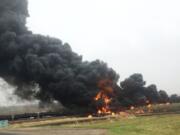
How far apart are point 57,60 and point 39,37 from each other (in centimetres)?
755

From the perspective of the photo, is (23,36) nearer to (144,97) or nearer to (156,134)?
(144,97)

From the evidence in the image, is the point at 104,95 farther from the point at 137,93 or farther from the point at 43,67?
the point at 43,67

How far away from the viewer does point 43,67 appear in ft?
256

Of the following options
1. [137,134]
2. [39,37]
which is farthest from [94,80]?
[137,134]

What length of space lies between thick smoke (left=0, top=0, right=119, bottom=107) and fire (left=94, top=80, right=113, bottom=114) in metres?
0.92

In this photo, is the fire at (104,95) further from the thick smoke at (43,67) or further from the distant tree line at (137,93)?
the distant tree line at (137,93)

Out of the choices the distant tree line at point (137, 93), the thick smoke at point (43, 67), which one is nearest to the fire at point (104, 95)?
the thick smoke at point (43, 67)

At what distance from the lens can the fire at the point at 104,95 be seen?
3027 inches

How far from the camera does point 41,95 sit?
81125 mm

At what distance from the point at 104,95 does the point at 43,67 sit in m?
13.5

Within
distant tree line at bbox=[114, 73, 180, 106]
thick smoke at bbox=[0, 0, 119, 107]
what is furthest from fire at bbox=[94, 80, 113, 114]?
distant tree line at bbox=[114, 73, 180, 106]

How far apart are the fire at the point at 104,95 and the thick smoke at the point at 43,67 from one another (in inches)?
36.3

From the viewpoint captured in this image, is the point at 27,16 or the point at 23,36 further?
the point at 27,16

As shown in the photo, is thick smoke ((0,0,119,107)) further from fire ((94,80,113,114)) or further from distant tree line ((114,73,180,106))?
distant tree line ((114,73,180,106))
